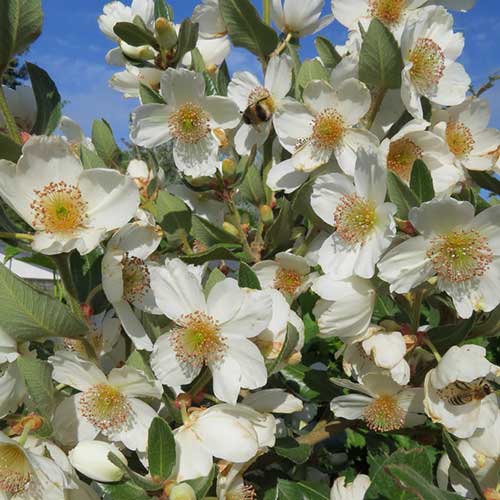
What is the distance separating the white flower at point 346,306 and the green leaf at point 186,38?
54cm

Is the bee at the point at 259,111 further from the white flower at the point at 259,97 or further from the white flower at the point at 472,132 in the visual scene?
the white flower at the point at 472,132

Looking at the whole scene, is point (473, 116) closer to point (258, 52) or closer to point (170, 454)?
point (258, 52)

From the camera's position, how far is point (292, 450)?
3.59ft

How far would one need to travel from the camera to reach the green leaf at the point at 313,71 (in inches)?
49.9

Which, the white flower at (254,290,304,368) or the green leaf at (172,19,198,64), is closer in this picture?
the white flower at (254,290,304,368)

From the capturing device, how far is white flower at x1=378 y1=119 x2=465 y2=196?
112 centimetres

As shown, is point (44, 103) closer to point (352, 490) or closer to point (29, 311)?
point (29, 311)

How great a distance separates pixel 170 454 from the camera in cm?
90

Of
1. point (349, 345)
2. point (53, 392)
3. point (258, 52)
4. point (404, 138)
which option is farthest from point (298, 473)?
point (258, 52)

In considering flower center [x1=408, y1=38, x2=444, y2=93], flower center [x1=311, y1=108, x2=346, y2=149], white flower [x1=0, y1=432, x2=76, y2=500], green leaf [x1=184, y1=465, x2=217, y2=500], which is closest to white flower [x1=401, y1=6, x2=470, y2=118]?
flower center [x1=408, y1=38, x2=444, y2=93]

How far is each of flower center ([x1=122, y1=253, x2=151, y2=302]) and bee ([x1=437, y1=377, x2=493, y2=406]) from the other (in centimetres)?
51

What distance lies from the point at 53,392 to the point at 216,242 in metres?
0.50

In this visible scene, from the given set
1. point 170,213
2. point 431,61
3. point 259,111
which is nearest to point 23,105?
point 170,213

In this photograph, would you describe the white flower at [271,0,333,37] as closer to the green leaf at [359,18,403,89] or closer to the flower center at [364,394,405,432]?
the green leaf at [359,18,403,89]
